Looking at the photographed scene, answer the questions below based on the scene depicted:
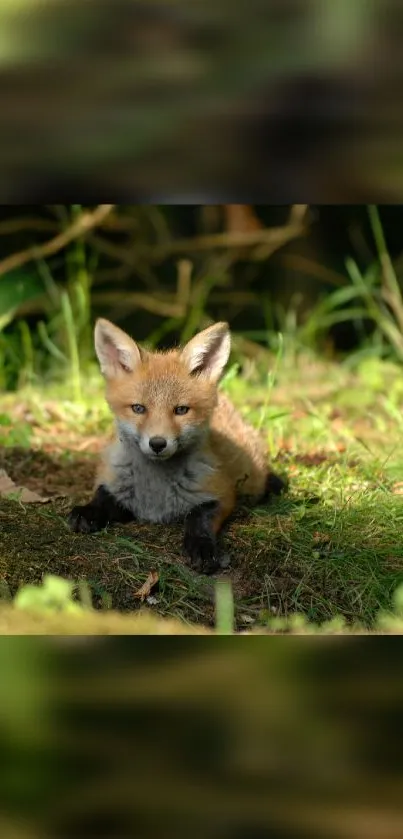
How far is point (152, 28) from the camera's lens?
1049mm

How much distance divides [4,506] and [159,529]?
0.61 meters

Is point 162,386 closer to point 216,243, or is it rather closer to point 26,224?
point 26,224

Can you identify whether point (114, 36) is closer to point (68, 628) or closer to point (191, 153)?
point (191, 153)

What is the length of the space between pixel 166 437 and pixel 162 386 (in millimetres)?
250

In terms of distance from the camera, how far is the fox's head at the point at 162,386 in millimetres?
3445

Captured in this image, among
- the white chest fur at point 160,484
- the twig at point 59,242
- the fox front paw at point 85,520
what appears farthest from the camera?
the twig at point 59,242

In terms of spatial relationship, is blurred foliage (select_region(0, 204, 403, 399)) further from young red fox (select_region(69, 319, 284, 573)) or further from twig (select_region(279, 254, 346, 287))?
young red fox (select_region(69, 319, 284, 573))

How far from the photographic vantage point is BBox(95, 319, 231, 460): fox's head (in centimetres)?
345

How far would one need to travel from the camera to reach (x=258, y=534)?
353 centimetres

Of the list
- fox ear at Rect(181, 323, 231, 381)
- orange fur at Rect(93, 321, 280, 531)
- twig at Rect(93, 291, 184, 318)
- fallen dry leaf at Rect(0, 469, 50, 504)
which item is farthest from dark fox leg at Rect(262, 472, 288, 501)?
twig at Rect(93, 291, 184, 318)

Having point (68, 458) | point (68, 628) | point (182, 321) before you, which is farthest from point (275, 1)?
point (182, 321)

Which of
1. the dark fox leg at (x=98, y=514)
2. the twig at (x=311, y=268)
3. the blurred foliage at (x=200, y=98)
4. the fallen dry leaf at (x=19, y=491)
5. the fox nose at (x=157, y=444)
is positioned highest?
the twig at (x=311, y=268)

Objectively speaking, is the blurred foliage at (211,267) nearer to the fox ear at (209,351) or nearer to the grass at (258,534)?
the grass at (258,534)

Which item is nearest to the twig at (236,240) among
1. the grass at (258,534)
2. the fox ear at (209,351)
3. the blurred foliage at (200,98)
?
the grass at (258,534)
